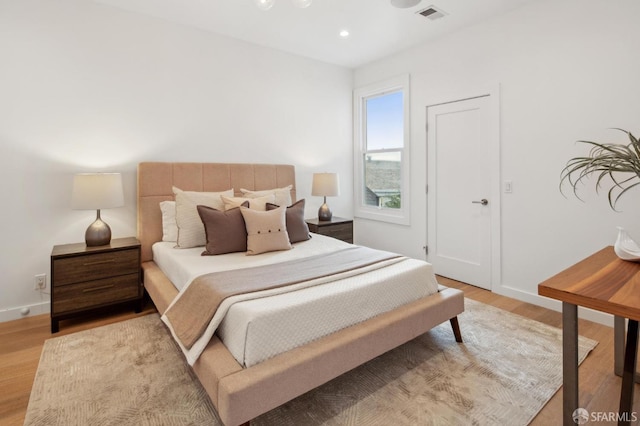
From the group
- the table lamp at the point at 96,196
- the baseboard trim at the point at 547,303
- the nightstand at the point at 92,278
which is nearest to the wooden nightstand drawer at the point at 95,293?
the nightstand at the point at 92,278

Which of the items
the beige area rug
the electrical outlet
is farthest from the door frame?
the electrical outlet

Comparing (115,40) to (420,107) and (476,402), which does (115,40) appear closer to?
(420,107)

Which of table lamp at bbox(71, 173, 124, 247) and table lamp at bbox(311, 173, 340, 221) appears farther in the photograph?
table lamp at bbox(311, 173, 340, 221)

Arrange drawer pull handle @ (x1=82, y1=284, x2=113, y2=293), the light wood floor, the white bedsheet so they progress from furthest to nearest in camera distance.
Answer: drawer pull handle @ (x1=82, y1=284, x2=113, y2=293) < the light wood floor < the white bedsheet

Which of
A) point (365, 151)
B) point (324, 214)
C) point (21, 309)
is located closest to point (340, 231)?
point (324, 214)

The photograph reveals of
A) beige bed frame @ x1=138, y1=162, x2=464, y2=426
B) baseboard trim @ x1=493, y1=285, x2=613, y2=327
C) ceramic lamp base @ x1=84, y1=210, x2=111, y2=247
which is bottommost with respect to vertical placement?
baseboard trim @ x1=493, y1=285, x2=613, y2=327

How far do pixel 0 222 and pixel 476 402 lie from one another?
3719mm

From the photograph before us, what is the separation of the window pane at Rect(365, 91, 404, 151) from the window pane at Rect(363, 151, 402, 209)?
0.15 m

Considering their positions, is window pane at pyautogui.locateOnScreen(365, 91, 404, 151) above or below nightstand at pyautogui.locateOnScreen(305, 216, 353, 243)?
above

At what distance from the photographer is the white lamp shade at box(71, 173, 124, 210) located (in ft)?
8.97

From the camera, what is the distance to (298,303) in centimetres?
172

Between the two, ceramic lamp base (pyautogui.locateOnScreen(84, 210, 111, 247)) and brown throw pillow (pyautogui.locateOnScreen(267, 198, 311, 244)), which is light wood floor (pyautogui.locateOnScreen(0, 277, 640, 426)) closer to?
ceramic lamp base (pyautogui.locateOnScreen(84, 210, 111, 247))

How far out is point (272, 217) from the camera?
2.87 m


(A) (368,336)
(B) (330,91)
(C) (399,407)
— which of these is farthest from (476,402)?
(B) (330,91)
